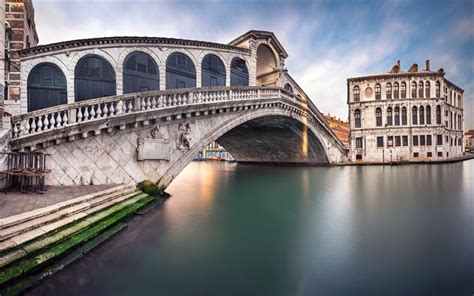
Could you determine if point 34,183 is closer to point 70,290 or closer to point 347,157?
point 70,290

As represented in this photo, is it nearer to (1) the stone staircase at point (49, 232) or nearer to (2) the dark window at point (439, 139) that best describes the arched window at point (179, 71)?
(1) the stone staircase at point (49, 232)

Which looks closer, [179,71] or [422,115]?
[179,71]

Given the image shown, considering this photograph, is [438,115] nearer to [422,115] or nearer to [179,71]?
[422,115]

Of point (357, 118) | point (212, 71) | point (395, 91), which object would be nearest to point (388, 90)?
point (395, 91)

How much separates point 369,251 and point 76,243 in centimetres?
528

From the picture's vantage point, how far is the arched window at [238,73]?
16.0 m

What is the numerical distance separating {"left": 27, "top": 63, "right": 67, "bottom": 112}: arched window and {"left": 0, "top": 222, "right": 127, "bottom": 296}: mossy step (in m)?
8.75

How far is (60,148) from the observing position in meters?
7.11

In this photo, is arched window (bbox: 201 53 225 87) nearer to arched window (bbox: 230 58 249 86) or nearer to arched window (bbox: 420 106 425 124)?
arched window (bbox: 230 58 249 86)

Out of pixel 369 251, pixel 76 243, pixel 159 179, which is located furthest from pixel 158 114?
pixel 369 251

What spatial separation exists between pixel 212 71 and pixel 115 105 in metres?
7.03

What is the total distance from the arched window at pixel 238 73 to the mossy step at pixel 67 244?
38.1 feet

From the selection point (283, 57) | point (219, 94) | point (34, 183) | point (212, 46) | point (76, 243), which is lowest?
point (76, 243)

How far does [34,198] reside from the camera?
5398 millimetres
